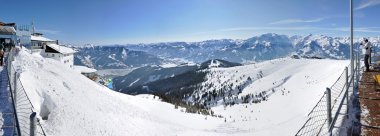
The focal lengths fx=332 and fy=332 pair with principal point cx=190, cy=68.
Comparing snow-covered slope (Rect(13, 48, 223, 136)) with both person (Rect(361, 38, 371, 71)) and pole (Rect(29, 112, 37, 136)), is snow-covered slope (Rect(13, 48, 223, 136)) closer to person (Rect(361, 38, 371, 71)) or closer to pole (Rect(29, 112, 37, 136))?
pole (Rect(29, 112, 37, 136))

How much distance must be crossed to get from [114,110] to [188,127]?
849cm

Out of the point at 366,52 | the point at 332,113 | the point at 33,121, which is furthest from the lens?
the point at 366,52

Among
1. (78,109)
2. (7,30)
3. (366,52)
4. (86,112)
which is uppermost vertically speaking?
(7,30)

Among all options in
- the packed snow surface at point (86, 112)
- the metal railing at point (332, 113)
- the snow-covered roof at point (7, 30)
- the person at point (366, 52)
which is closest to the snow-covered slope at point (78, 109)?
the packed snow surface at point (86, 112)

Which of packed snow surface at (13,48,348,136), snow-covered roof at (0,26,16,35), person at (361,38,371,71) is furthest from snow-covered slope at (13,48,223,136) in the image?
snow-covered roof at (0,26,16,35)

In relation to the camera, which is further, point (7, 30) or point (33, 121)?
point (7, 30)

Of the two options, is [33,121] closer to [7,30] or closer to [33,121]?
[33,121]

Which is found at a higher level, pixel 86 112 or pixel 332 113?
pixel 332 113

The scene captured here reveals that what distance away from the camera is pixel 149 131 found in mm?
26297

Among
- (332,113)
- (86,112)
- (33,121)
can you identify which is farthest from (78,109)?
(33,121)

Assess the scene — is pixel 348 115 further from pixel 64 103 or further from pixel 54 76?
pixel 54 76

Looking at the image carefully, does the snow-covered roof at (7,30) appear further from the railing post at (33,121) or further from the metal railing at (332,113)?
the railing post at (33,121)

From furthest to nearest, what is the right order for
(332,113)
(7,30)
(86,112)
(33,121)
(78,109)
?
(7,30) < (86,112) < (78,109) < (332,113) < (33,121)

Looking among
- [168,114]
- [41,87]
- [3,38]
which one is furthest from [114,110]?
[3,38]
